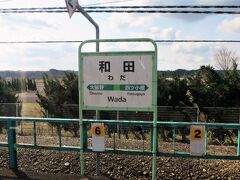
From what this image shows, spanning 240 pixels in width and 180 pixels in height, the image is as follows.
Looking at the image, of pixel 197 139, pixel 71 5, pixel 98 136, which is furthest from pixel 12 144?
pixel 197 139

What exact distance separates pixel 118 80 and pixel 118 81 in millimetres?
15

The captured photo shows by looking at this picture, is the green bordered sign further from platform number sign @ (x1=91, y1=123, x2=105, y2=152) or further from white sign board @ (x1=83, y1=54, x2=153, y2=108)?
platform number sign @ (x1=91, y1=123, x2=105, y2=152)

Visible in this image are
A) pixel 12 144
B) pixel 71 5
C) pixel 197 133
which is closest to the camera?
pixel 71 5

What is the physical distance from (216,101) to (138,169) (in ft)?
39.8

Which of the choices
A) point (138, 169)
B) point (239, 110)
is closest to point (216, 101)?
point (239, 110)

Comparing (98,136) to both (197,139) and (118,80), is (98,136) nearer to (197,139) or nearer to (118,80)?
(118,80)

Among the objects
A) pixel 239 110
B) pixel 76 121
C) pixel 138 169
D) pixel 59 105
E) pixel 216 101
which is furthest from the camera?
pixel 59 105

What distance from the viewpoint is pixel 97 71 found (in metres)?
5.18

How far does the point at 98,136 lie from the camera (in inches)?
214

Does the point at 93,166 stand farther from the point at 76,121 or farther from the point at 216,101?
the point at 216,101

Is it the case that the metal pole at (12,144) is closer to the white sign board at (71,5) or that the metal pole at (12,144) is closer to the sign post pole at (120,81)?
the sign post pole at (120,81)

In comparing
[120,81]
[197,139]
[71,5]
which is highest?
[71,5]

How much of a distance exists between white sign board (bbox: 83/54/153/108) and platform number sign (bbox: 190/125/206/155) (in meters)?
0.77

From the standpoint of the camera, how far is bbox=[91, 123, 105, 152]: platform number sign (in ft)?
17.7
